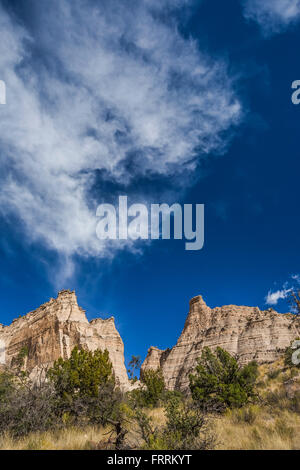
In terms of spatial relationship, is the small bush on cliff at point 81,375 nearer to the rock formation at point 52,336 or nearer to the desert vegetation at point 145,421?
the desert vegetation at point 145,421

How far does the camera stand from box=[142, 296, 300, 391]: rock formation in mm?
46625

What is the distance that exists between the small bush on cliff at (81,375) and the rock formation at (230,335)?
30.7 m

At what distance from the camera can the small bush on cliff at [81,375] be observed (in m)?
13.0

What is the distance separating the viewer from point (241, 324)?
183 ft

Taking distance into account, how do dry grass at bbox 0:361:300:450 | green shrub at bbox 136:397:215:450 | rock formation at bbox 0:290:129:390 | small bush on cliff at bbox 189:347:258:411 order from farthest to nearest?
rock formation at bbox 0:290:129:390
small bush on cliff at bbox 189:347:258:411
dry grass at bbox 0:361:300:450
green shrub at bbox 136:397:215:450

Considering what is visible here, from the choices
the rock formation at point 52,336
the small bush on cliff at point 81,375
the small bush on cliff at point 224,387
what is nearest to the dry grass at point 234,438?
the small bush on cliff at point 224,387

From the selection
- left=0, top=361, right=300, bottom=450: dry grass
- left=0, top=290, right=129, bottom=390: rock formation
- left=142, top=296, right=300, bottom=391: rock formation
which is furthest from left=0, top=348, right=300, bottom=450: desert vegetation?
left=0, top=290, right=129, bottom=390: rock formation

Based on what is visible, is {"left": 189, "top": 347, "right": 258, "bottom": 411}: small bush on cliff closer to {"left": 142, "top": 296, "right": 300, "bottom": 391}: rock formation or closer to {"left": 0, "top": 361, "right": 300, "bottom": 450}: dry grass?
{"left": 0, "top": 361, "right": 300, "bottom": 450}: dry grass

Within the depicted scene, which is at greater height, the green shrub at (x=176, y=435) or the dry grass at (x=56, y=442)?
the green shrub at (x=176, y=435)

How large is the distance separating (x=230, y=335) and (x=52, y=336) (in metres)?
35.1

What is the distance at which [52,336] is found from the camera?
48.8m

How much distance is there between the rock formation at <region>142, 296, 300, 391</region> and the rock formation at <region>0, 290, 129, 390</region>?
12745mm
